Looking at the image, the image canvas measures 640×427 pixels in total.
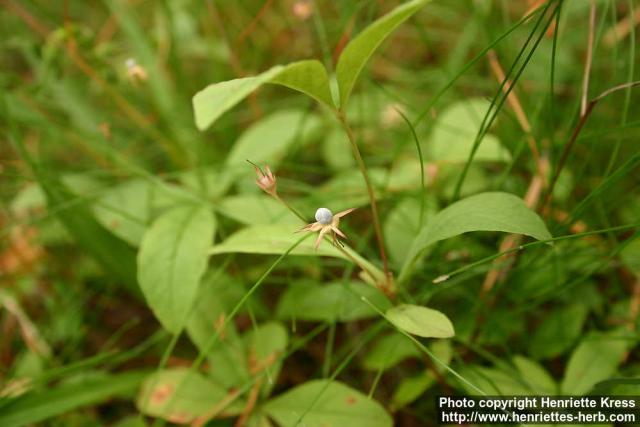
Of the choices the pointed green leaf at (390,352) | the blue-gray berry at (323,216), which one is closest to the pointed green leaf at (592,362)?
the pointed green leaf at (390,352)

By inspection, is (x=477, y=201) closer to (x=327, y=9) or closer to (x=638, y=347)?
(x=638, y=347)

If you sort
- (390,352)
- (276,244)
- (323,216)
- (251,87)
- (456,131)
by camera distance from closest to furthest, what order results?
(251,87) < (323,216) < (276,244) < (390,352) < (456,131)

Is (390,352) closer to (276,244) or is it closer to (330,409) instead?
(330,409)

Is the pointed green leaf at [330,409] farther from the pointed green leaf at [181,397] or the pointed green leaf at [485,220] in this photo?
the pointed green leaf at [485,220]

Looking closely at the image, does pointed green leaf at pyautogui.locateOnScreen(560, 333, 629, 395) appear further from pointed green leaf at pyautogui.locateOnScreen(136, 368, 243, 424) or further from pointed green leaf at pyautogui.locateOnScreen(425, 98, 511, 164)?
pointed green leaf at pyautogui.locateOnScreen(136, 368, 243, 424)

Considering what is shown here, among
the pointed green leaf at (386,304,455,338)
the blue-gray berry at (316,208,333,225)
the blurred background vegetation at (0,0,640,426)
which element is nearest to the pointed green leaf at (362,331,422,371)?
the blurred background vegetation at (0,0,640,426)

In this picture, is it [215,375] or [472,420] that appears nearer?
[472,420]

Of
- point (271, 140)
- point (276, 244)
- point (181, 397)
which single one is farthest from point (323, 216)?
point (271, 140)

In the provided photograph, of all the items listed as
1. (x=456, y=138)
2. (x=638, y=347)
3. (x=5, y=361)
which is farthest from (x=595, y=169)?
(x=5, y=361)
